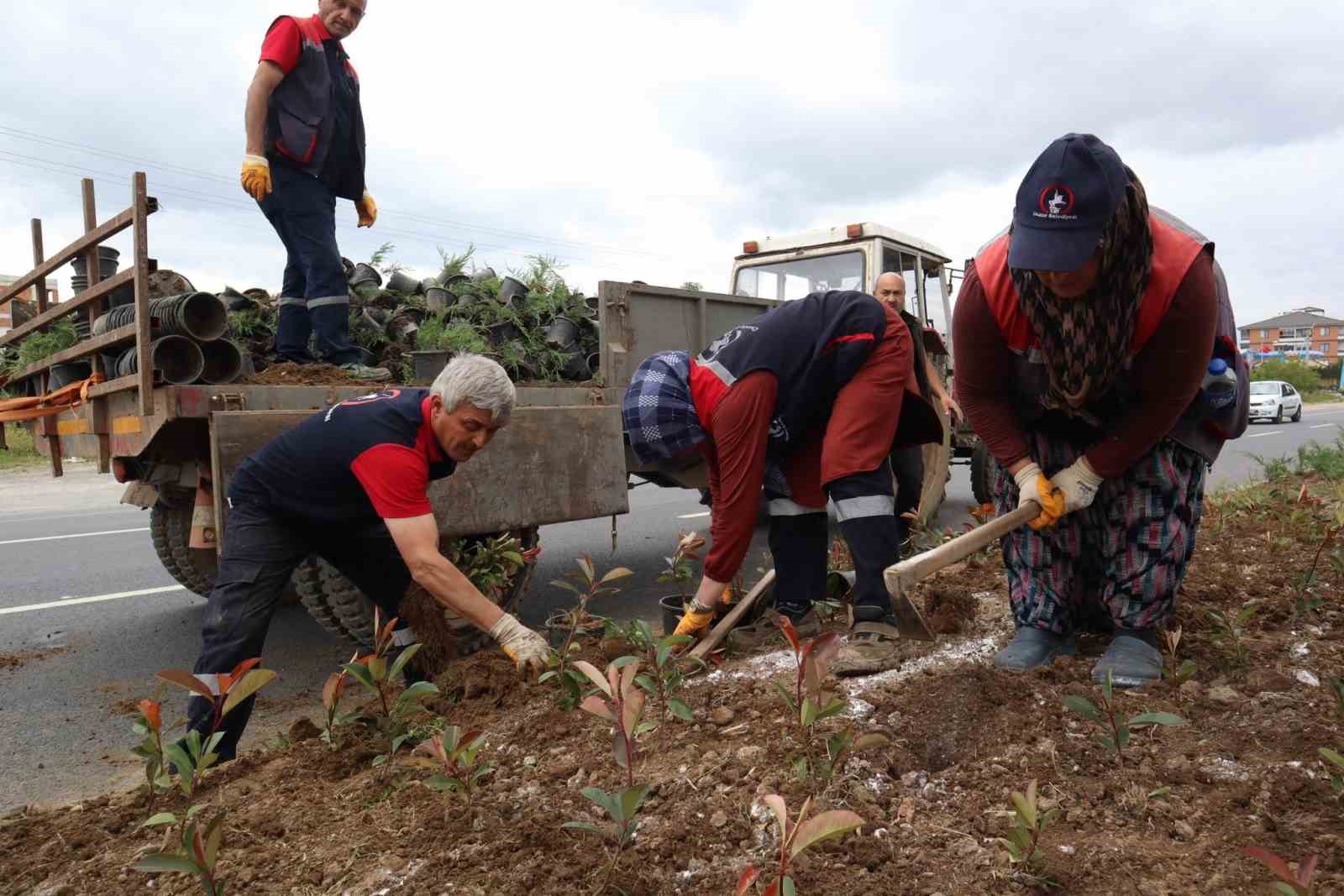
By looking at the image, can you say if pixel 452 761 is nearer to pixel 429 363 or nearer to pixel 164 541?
pixel 429 363

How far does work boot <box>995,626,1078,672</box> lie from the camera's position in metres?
2.72

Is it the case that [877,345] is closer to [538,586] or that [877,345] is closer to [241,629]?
[241,629]

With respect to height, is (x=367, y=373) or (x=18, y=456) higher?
(x=367, y=373)

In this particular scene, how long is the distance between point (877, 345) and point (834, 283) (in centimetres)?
435

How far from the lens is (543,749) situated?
233cm

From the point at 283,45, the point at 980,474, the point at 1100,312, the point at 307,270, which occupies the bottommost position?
the point at 980,474

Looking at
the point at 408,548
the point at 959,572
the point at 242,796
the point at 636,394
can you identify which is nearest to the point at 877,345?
the point at 636,394

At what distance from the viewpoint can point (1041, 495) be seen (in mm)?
2754

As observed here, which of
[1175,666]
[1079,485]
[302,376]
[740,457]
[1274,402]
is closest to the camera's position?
[1175,666]

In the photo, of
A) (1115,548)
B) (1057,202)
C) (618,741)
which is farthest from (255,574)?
(1115,548)

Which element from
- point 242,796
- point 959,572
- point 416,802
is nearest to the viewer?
point 416,802

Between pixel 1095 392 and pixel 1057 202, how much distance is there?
2.23 feet

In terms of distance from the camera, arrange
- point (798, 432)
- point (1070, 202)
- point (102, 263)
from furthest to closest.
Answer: point (102, 263) → point (798, 432) → point (1070, 202)

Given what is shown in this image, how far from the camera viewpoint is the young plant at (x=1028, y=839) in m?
1.56
